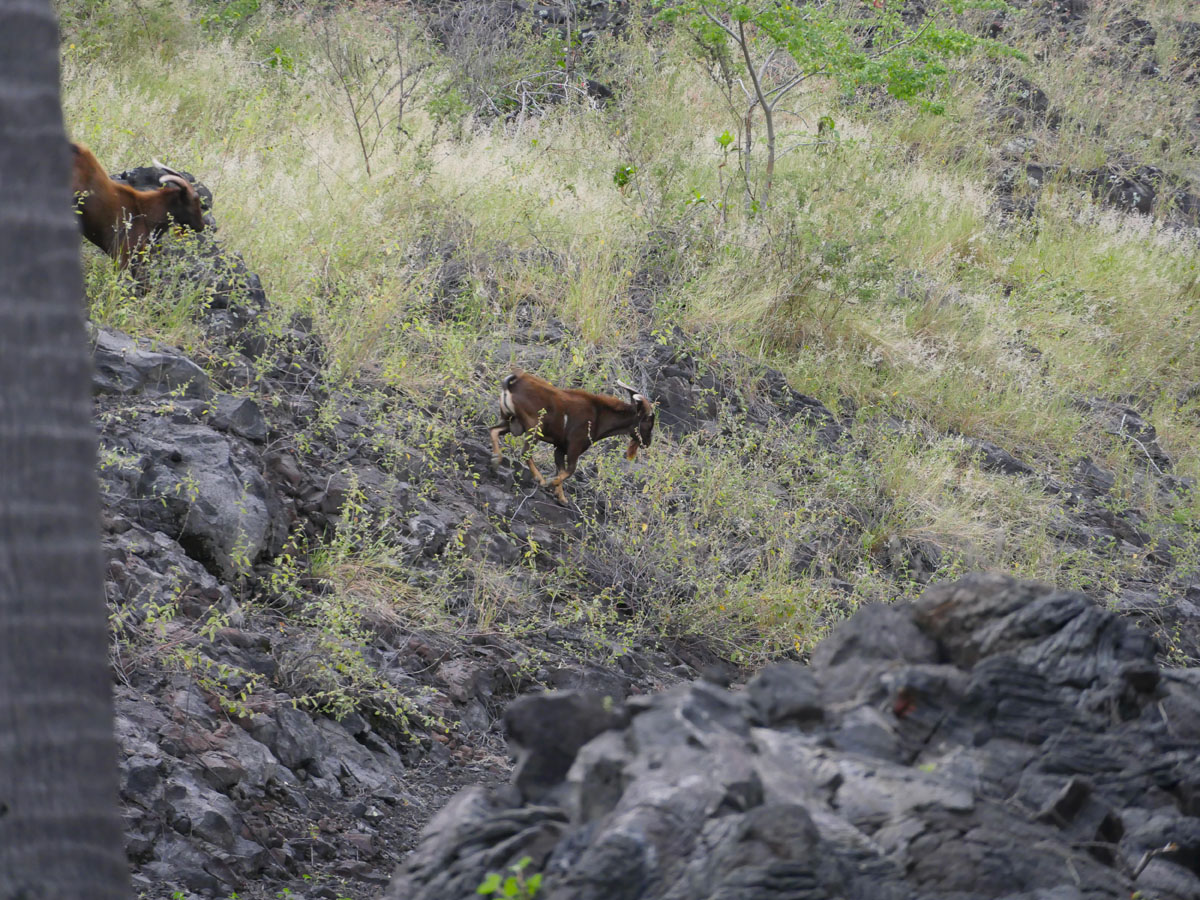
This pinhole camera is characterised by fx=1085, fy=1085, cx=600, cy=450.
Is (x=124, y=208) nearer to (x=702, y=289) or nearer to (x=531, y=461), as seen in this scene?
(x=531, y=461)

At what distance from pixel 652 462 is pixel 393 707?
3.13 m

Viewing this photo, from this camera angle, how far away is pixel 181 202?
678 cm

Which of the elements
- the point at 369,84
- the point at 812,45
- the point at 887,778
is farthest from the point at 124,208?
the point at 812,45

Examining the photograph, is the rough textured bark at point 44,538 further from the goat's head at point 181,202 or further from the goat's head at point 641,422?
the goat's head at point 641,422

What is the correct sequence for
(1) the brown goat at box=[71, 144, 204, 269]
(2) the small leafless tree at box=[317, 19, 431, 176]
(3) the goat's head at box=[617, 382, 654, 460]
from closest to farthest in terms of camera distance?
(1) the brown goat at box=[71, 144, 204, 269]
(3) the goat's head at box=[617, 382, 654, 460]
(2) the small leafless tree at box=[317, 19, 431, 176]

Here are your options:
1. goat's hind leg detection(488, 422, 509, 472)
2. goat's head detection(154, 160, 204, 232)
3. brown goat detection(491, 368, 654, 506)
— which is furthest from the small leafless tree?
brown goat detection(491, 368, 654, 506)

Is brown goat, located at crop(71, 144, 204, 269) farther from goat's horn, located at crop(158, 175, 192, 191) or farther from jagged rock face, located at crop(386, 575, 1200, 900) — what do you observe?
jagged rock face, located at crop(386, 575, 1200, 900)

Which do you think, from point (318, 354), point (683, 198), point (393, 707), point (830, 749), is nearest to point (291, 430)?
point (318, 354)

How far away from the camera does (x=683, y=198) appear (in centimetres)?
1075

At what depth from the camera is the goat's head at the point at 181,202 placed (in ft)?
22.1

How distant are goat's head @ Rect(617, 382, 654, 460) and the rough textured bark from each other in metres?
5.65

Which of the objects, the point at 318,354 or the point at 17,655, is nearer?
the point at 17,655

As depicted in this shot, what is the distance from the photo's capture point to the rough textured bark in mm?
1739

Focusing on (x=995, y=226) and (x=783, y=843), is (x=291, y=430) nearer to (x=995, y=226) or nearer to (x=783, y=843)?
(x=783, y=843)
